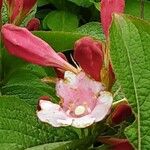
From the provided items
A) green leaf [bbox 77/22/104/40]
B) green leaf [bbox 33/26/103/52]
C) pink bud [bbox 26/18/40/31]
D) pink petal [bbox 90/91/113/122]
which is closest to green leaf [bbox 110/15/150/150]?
pink petal [bbox 90/91/113/122]

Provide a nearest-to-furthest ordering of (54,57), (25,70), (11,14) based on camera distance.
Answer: (54,57) → (11,14) → (25,70)

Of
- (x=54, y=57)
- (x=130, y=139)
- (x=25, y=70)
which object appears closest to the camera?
(x=130, y=139)

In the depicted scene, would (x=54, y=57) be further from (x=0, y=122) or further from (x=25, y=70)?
(x=25, y=70)

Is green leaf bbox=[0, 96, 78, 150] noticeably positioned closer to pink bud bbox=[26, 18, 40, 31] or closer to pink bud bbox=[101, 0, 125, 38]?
pink bud bbox=[101, 0, 125, 38]

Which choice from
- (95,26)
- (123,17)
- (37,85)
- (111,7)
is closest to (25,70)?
(37,85)

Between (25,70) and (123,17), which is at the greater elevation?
(123,17)

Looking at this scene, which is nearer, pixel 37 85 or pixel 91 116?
pixel 91 116
